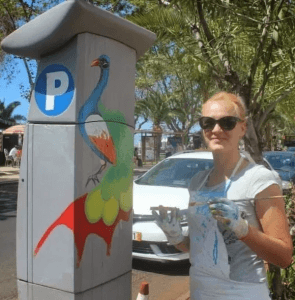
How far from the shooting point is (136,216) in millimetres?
5059

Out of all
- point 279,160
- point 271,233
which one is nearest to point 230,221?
point 271,233

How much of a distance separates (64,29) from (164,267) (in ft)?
13.1

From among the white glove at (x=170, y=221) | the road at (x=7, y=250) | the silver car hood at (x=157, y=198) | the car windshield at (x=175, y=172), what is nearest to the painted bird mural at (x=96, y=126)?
the white glove at (x=170, y=221)

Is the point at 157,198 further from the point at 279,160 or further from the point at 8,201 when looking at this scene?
the point at 8,201

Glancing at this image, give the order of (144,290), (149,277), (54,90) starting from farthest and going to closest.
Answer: (149,277)
(144,290)
(54,90)

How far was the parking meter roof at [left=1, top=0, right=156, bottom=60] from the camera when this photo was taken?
6.27 feet

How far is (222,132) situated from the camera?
1.74m

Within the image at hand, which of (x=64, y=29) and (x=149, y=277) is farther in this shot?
(x=149, y=277)

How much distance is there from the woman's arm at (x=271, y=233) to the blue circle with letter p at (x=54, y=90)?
99 cm

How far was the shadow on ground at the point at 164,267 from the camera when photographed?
5121mm

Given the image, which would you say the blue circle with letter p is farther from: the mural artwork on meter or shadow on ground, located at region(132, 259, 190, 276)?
shadow on ground, located at region(132, 259, 190, 276)

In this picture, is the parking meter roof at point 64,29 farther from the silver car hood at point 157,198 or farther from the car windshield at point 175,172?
the car windshield at point 175,172

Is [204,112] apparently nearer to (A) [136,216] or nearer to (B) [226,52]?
(B) [226,52]

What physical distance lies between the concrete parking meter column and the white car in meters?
2.13
